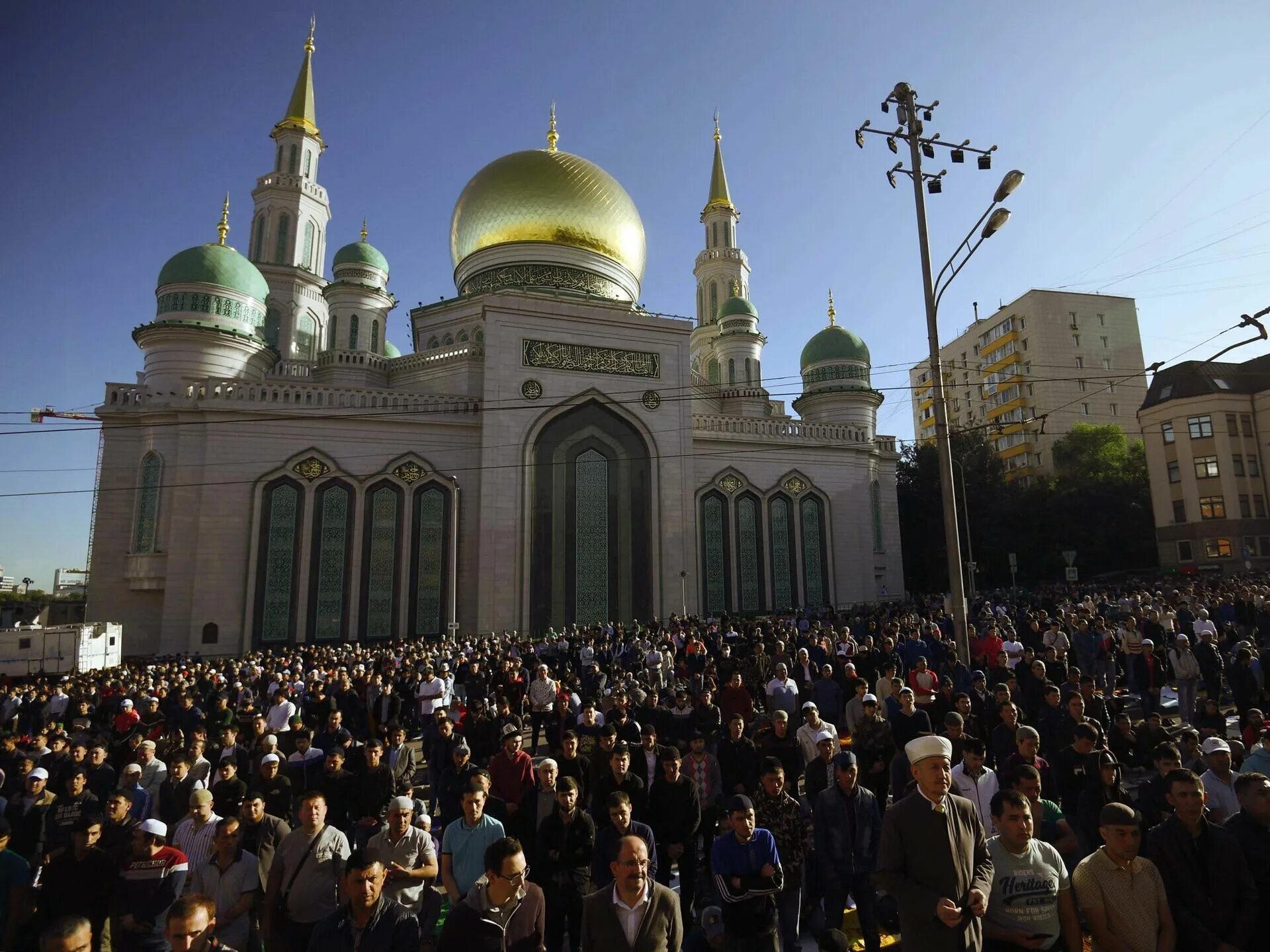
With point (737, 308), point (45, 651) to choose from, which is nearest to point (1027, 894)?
point (45, 651)

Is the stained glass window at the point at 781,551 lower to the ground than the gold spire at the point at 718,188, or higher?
lower

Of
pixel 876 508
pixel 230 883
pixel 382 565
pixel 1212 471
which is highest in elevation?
pixel 1212 471

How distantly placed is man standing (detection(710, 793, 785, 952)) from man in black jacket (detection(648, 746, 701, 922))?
1.09 meters

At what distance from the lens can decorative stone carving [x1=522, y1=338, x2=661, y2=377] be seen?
886 inches

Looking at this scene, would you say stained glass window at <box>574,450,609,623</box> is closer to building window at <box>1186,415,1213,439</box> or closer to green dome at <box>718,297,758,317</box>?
green dome at <box>718,297,758,317</box>

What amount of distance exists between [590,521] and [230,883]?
18.2 metres

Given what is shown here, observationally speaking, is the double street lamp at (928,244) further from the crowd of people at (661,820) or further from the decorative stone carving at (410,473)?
the decorative stone carving at (410,473)

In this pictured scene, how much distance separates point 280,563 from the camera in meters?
19.6

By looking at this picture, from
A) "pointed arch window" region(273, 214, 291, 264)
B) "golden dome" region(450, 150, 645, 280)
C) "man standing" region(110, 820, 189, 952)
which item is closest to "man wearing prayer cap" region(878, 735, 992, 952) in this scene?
"man standing" region(110, 820, 189, 952)

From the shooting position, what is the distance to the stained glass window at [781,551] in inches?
961

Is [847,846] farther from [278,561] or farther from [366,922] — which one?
[278,561]

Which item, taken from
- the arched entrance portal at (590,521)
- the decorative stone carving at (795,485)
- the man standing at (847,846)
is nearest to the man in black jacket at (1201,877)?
the man standing at (847,846)

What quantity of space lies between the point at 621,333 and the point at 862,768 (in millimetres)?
18922

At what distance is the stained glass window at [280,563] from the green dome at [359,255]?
11.6 metres
